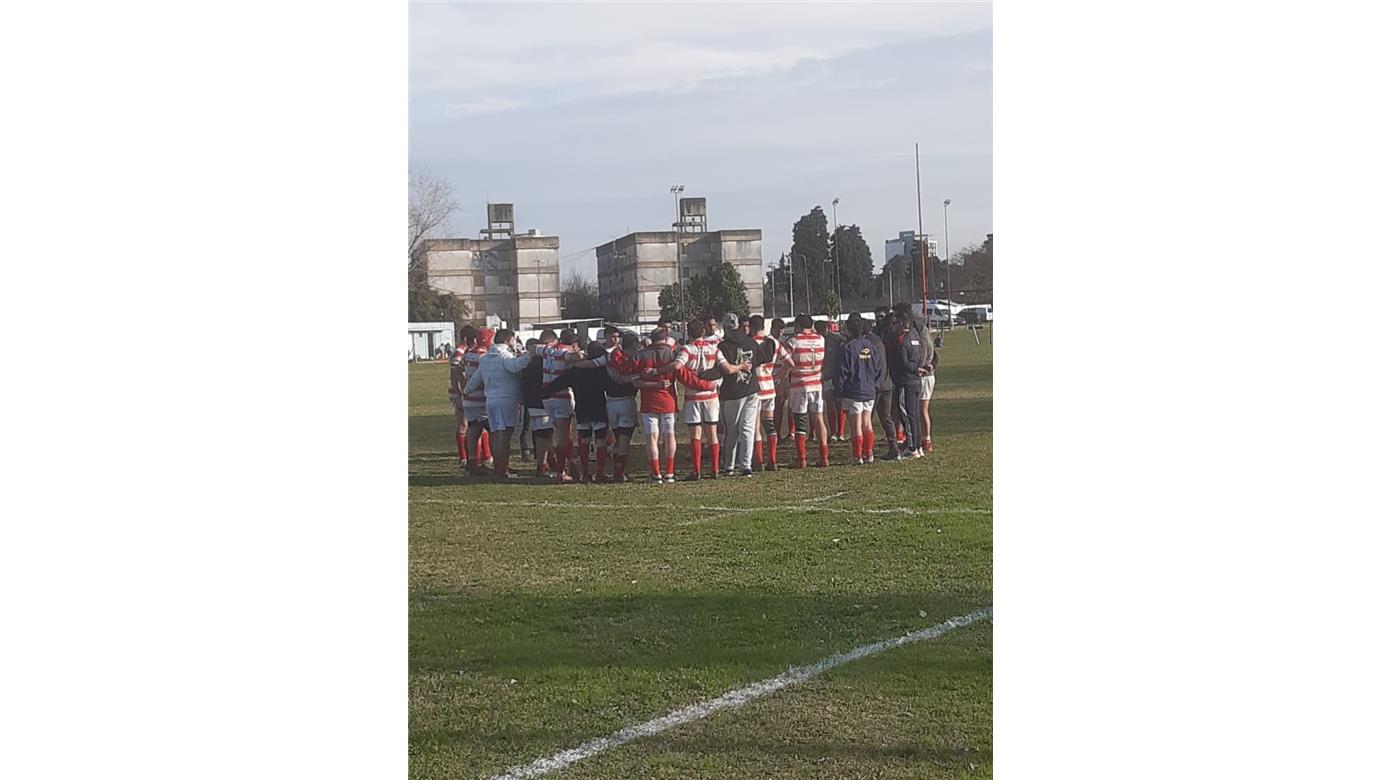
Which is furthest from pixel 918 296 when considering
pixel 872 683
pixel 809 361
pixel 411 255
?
pixel 809 361

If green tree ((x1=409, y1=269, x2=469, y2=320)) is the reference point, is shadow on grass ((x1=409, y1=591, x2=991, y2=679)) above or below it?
below

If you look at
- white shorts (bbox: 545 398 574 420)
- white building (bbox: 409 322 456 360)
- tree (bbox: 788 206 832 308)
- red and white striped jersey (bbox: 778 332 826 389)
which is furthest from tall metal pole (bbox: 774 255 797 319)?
white shorts (bbox: 545 398 574 420)

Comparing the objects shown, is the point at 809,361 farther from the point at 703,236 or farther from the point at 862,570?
the point at 703,236

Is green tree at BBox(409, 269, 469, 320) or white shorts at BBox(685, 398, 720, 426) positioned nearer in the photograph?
green tree at BBox(409, 269, 469, 320)

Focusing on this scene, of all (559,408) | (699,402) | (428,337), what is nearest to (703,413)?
(699,402)

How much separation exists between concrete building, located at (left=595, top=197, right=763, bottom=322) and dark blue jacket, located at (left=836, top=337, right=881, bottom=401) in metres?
3.52

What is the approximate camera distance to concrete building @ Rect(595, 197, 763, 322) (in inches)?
195

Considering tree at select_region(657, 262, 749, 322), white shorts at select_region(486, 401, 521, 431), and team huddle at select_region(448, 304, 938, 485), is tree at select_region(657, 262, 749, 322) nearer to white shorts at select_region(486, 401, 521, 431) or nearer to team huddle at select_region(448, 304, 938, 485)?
team huddle at select_region(448, 304, 938, 485)

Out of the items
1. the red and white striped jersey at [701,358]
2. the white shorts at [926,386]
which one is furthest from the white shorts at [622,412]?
the white shorts at [926,386]

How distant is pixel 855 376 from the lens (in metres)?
8.86

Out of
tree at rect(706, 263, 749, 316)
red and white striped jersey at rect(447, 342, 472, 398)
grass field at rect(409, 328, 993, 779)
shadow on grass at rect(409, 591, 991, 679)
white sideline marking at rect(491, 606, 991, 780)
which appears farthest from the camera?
red and white striped jersey at rect(447, 342, 472, 398)

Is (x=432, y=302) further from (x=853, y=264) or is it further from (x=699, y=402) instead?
(x=699, y=402)

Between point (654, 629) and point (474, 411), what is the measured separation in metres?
3.03
